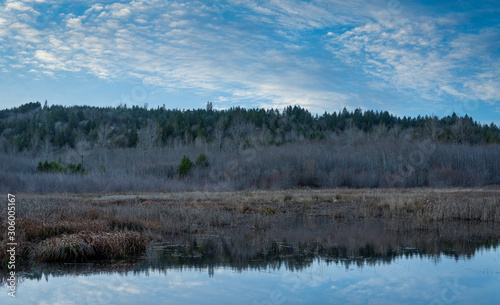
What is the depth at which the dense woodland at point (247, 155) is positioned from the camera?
50062 millimetres

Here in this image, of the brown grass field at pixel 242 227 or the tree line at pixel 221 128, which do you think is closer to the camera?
the brown grass field at pixel 242 227

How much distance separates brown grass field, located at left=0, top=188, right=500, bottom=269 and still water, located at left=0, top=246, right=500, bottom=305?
127cm

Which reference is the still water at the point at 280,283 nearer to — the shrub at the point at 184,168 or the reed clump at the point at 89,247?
the reed clump at the point at 89,247

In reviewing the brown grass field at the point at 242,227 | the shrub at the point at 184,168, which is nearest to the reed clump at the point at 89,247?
the brown grass field at the point at 242,227

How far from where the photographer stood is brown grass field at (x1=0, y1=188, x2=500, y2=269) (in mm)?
13055

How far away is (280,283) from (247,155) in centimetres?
6071

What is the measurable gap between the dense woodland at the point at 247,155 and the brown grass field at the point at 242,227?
24069 mm

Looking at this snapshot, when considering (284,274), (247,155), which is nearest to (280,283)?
(284,274)

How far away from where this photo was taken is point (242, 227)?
19.4 metres

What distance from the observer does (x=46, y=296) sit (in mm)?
9766

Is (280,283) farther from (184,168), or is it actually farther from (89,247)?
(184,168)

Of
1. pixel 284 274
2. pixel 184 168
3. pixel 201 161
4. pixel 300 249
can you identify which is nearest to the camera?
pixel 284 274

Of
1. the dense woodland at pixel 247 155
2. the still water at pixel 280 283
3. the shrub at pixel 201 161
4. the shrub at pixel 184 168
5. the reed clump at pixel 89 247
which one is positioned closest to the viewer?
the still water at pixel 280 283

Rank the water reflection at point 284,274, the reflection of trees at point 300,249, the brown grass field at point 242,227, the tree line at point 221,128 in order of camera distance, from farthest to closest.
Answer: the tree line at point 221,128 < the brown grass field at point 242,227 < the reflection of trees at point 300,249 < the water reflection at point 284,274
